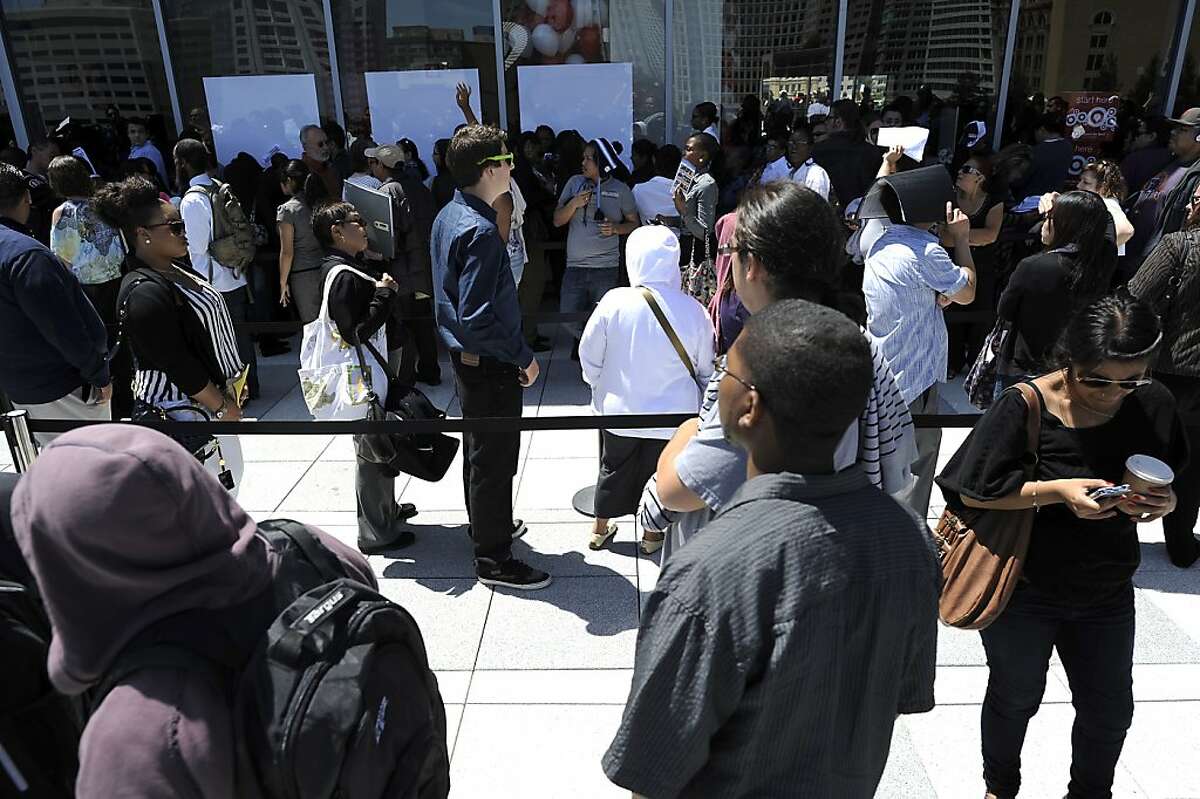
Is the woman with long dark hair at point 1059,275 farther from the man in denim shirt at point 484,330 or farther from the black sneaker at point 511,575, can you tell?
the black sneaker at point 511,575

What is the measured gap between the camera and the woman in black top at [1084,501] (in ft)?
7.40

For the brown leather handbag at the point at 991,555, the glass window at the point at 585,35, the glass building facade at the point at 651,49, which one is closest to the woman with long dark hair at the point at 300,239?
the glass building facade at the point at 651,49

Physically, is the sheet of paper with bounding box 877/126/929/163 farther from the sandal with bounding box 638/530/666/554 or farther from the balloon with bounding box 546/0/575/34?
the balloon with bounding box 546/0/575/34

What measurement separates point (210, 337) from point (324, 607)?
260 centimetres

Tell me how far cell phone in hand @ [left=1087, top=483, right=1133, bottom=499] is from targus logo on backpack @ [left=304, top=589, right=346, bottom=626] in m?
1.86

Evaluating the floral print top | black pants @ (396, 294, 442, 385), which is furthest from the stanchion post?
black pants @ (396, 294, 442, 385)

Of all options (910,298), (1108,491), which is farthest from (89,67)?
(1108,491)

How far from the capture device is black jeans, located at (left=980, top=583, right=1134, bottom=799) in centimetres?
244

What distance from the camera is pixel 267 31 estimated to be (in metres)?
10.5

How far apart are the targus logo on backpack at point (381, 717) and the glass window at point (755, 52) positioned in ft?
32.6

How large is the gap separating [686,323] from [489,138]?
1.23m

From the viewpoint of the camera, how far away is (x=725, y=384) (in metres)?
1.63

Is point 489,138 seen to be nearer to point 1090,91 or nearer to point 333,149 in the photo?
point 333,149

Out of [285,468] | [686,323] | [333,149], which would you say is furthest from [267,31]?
[686,323]
